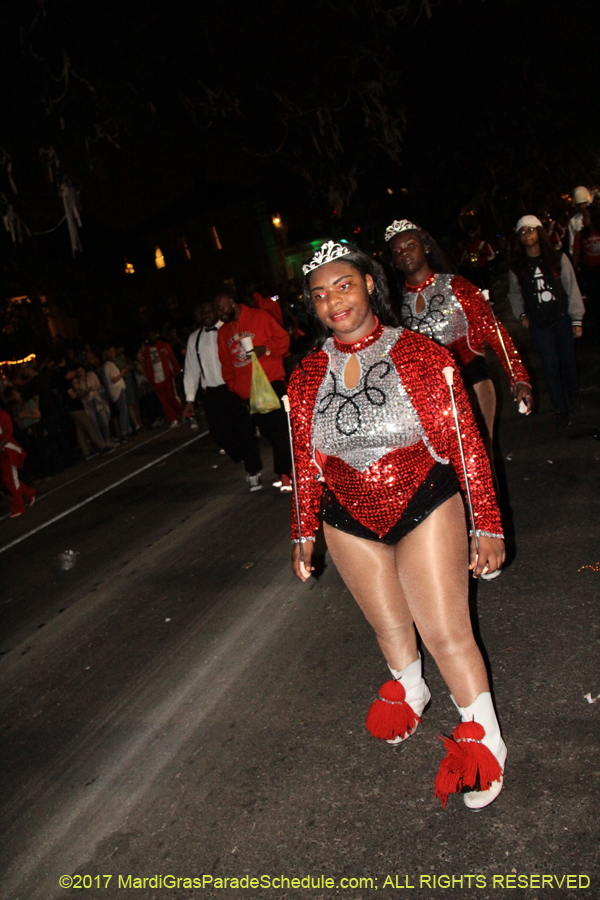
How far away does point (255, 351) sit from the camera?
7.52 meters

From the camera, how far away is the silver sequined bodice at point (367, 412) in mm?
2654

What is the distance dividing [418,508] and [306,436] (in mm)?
576

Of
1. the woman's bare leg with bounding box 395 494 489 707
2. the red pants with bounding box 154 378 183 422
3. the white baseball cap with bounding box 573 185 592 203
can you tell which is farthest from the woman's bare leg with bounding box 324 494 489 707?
the red pants with bounding box 154 378 183 422

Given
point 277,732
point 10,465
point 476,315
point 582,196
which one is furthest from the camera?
point 10,465

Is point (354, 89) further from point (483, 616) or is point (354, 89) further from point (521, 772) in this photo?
point (521, 772)

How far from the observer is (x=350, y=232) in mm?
21312

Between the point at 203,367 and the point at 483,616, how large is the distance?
5.03m

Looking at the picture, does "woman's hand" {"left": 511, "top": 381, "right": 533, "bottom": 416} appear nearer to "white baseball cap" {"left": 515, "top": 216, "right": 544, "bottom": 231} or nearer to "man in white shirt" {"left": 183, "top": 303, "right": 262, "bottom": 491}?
"white baseball cap" {"left": 515, "top": 216, "right": 544, "bottom": 231}

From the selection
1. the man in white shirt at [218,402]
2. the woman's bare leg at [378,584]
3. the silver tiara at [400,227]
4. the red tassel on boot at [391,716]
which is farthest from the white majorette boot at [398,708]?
the man in white shirt at [218,402]

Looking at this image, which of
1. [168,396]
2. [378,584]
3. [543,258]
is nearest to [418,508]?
[378,584]

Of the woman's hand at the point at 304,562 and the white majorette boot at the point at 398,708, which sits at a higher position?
the woman's hand at the point at 304,562

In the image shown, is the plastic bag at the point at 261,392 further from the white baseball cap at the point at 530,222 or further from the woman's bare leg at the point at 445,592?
the woman's bare leg at the point at 445,592

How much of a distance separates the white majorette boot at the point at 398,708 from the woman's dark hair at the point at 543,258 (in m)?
5.24

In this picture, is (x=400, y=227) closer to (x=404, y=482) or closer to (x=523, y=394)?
(x=523, y=394)
